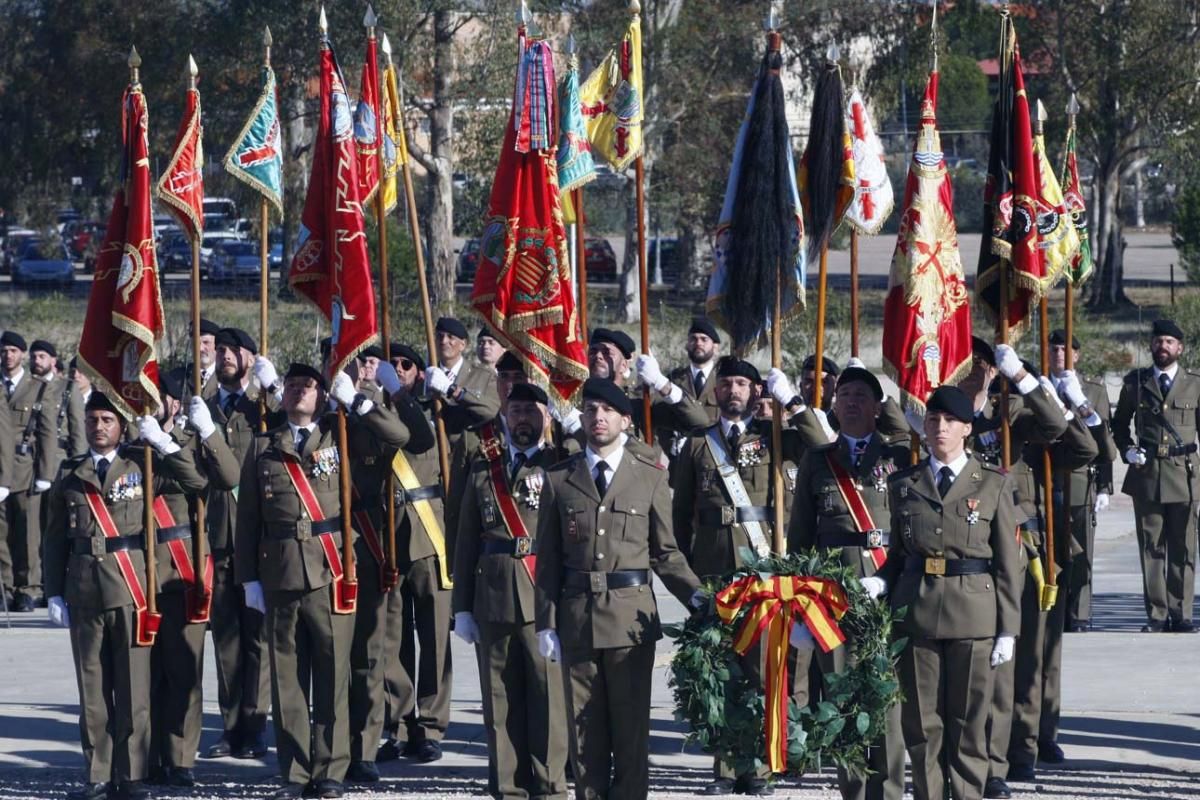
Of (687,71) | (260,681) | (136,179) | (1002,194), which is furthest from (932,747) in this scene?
(687,71)

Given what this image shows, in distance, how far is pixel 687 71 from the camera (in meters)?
31.9

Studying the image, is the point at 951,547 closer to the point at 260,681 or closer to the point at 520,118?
the point at 520,118

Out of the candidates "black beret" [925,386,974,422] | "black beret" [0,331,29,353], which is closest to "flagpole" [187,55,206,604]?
"black beret" [925,386,974,422]

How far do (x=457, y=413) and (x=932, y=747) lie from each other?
2993 mm

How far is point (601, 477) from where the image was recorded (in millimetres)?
7660

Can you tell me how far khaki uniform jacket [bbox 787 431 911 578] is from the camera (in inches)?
324

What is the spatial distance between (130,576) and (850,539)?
3168mm

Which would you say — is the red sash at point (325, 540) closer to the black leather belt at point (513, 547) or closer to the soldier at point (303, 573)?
the soldier at point (303, 573)

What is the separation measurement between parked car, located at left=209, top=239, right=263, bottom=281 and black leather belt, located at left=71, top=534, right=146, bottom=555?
28.4m

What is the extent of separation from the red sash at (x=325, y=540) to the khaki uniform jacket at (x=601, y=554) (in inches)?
54.0

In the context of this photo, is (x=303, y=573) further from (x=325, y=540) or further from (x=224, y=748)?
(x=224, y=748)

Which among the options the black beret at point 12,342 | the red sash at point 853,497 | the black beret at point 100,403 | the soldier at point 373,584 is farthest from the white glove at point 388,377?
the black beret at point 12,342

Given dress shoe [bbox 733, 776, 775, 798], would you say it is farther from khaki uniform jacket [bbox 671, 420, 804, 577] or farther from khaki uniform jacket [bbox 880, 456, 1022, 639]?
khaki uniform jacket [bbox 880, 456, 1022, 639]

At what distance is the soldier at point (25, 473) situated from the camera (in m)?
14.8
